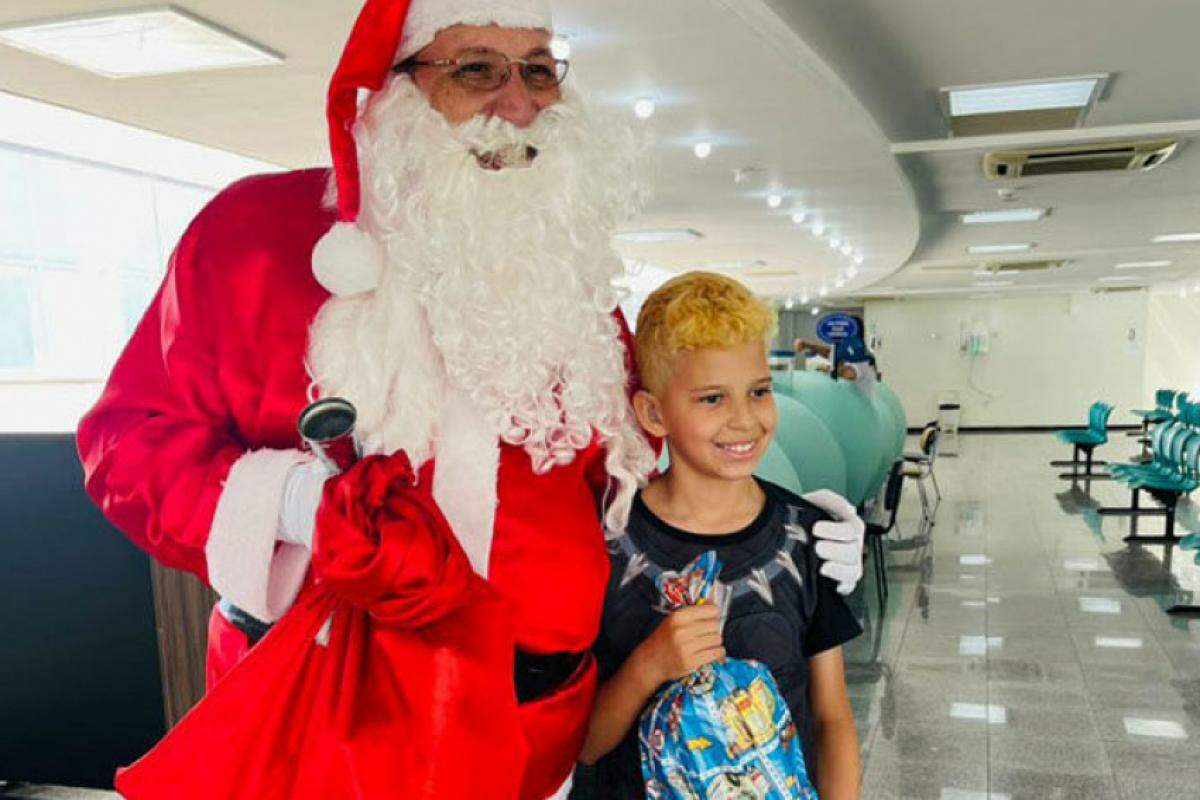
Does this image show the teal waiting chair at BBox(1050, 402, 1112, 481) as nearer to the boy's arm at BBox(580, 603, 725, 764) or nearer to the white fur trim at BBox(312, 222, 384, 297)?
the boy's arm at BBox(580, 603, 725, 764)

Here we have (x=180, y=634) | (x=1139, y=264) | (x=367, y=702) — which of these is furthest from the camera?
(x=1139, y=264)

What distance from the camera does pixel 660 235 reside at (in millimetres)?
9891

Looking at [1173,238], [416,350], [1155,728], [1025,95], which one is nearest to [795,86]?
[1025,95]

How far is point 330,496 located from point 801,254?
37.0 ft

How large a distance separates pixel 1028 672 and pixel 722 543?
4.22 m

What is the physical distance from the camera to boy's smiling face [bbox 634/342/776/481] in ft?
4.70

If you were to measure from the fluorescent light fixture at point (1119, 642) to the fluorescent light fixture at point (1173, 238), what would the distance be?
744 cm

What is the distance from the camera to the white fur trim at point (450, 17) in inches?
53.4

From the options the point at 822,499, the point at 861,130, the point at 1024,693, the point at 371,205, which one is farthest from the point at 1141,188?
the point at 371,205

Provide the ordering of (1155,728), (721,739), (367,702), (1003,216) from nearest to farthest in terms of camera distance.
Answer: (367,702), (721,739), (1155,728), (1003,216)

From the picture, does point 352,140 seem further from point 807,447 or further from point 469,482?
point 807,447

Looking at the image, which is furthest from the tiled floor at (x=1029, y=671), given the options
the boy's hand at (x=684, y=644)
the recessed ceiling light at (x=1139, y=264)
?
the recessed ceiling light at (x=1139, y=264)

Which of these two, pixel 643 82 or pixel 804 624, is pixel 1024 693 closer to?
pixel 643 82

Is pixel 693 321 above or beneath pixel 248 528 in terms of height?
above
